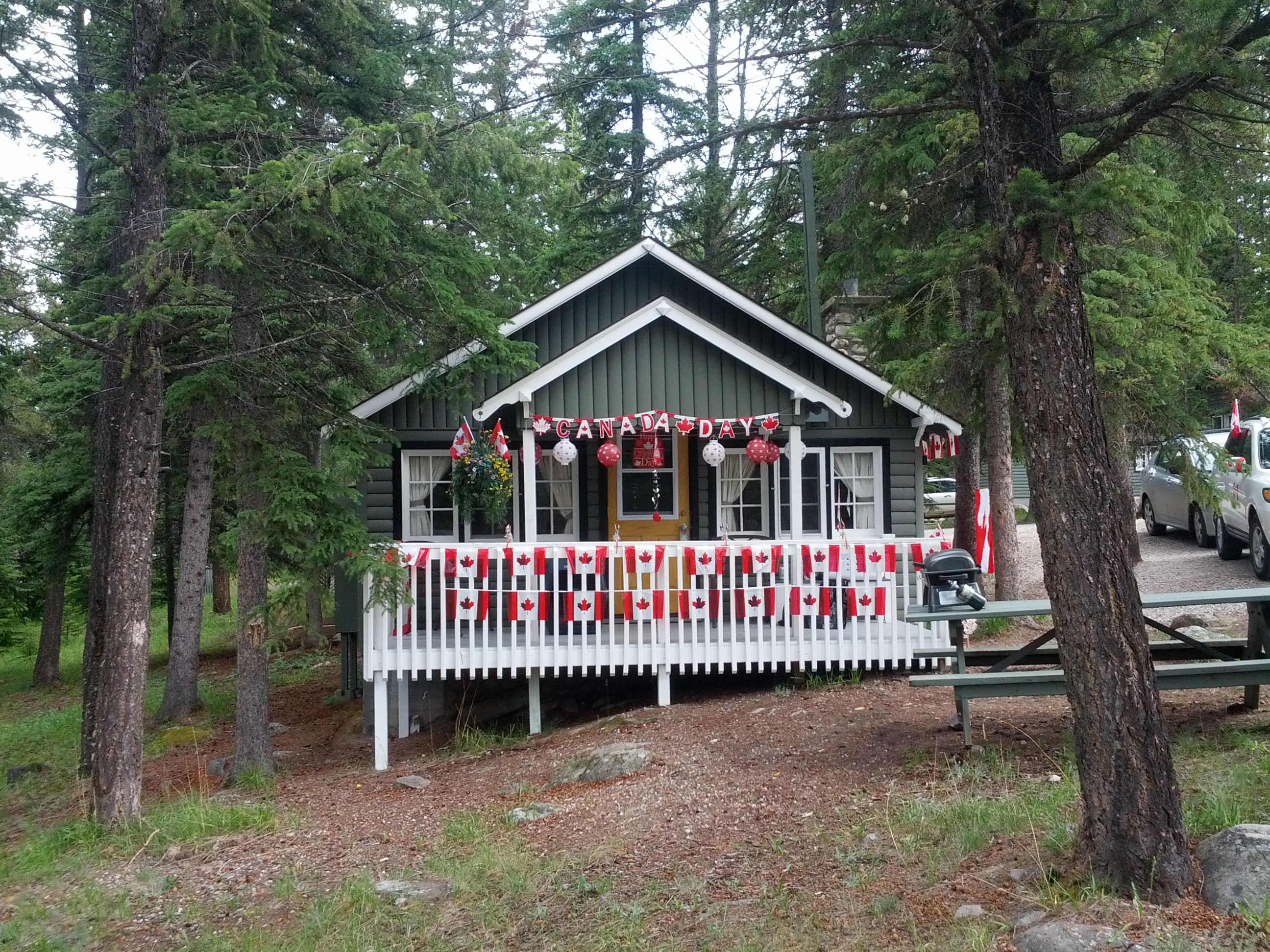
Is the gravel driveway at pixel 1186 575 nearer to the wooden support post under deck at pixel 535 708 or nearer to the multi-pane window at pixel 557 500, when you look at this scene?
the multi-pane window at pixel 557 500

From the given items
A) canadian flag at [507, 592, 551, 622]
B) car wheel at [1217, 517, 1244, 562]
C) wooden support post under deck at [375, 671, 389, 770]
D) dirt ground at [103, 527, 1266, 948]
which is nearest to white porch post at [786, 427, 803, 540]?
dirt ground at [103, 527, 1266, 948]

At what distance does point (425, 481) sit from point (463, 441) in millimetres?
1404

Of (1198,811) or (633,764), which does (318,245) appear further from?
(1198,811)

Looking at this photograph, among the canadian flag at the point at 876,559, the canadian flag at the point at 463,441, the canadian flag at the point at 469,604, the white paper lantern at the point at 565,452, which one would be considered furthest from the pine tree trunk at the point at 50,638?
the canadian flag at the point at 876,559

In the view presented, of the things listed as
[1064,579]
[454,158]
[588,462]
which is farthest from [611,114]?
[1064,579]

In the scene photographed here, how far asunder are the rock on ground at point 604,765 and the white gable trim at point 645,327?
377 cm

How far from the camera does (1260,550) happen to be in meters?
13.3

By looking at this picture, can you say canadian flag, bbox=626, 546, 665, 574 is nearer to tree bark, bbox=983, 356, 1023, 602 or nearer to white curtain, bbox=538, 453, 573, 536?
white curtain, bbox=538, 453, 573, 536

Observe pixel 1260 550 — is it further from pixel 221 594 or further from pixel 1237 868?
pixel 221 594

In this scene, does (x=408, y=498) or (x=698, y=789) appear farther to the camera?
(x=408, y=498)

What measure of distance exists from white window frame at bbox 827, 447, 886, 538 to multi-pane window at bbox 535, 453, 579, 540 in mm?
3097

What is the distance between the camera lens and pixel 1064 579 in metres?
4.84

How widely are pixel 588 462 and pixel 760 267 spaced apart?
27.2 feet

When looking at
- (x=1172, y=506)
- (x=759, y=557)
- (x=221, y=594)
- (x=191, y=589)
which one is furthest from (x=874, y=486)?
(x=221, y=594)
